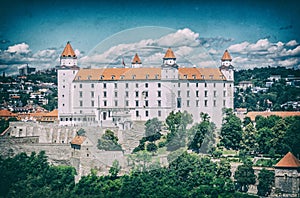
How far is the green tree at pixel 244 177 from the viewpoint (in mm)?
12797

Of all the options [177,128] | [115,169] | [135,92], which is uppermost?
[135,92]

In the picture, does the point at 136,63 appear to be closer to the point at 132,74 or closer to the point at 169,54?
the point at 132,74

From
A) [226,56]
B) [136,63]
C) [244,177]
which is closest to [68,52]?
[136,63]

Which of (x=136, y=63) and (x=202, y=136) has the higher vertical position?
(x=136, y=63)

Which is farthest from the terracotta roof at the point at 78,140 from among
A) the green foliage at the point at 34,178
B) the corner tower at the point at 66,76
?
the corner tower at the point at 66,76

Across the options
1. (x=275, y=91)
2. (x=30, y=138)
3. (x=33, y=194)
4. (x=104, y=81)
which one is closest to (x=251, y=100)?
(x=275, y=91)

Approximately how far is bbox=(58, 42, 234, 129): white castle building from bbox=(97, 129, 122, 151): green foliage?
0.78 meters

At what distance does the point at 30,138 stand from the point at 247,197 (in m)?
4.66

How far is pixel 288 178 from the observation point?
12.6 metres

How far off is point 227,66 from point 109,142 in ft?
14.1

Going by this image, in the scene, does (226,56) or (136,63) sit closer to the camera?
(136,63)

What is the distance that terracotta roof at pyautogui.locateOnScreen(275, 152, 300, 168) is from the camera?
41.3 ft

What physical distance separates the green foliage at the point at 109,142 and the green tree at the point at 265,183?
2.40 meters

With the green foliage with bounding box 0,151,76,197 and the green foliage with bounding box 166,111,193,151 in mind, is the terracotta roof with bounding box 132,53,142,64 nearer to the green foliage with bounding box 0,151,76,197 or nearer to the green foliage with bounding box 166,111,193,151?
the green foliage with bounding box 166,111,193,151
